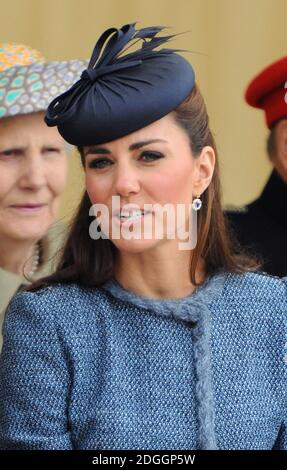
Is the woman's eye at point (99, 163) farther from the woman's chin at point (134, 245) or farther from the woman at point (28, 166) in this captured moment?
the woman at point (28, 166)

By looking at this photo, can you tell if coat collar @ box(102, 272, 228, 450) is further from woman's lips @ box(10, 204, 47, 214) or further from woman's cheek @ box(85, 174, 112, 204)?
woman's lips @ box(10, 204, 47, 214)

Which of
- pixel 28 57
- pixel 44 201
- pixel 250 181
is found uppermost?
pixel 28 57

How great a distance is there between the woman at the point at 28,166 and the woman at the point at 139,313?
1.98ft

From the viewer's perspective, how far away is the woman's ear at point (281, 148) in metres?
2.85

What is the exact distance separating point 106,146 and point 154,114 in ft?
0.29

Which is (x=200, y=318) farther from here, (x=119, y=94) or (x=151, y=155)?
(x=119, y=94)

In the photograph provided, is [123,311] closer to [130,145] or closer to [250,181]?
[130,145]

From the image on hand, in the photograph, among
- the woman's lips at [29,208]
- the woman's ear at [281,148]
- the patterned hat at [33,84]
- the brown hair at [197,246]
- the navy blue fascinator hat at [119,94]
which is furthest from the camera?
the woman's ear at [281,148]

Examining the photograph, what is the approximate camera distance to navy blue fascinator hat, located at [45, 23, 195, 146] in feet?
6.32

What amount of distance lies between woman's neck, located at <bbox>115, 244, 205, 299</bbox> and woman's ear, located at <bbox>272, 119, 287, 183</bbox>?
840mm

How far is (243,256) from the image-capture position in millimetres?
2178

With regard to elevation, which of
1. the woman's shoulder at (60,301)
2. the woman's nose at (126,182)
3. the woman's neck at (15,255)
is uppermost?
the woman's nose at (126,182)

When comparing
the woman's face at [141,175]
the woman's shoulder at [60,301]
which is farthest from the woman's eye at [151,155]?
the woman's shoulder at [60,301]
